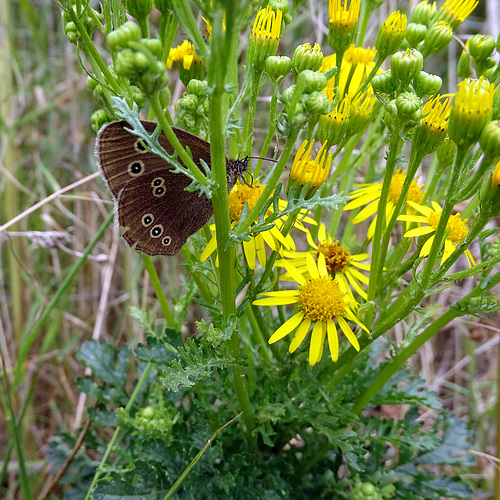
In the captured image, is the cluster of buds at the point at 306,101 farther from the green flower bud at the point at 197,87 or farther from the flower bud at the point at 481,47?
the flower bud at the point at 481,47

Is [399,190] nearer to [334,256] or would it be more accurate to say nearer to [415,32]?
[334,256]

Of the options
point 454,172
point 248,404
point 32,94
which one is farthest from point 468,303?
point 32,94

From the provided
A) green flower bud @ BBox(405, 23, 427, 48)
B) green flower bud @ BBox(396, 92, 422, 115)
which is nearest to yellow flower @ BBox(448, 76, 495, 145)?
green flower bud @ BBox(396, 92, 422, 115)

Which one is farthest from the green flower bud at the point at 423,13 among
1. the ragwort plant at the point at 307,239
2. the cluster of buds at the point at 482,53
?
the cluster of buds at the point at 482,53

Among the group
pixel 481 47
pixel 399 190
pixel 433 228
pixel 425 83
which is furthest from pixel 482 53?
pixel 433 228

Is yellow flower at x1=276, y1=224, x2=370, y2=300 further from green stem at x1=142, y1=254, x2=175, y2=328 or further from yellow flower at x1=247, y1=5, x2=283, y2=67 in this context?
yellow flower at x1=247, y1=5, x2=283, y2=67
